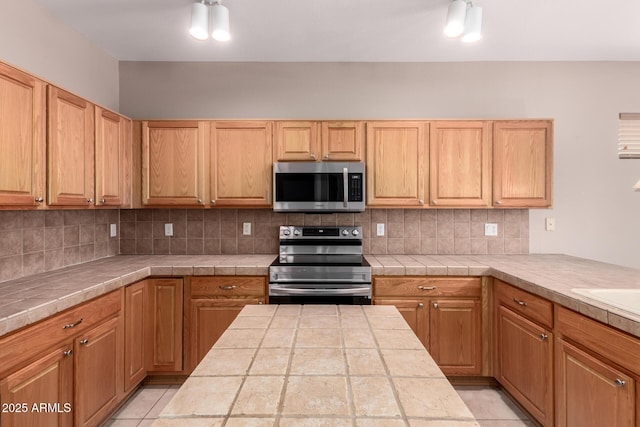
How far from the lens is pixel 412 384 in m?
0.81

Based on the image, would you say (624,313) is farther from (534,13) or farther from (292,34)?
(292,34)

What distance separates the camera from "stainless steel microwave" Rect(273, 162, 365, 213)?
8.85 feet

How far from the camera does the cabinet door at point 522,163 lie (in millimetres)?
2708

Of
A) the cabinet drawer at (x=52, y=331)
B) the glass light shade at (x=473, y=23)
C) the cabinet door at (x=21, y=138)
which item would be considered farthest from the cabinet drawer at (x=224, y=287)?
the glass light shade at (x=473, y=23)

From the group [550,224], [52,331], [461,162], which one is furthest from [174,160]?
[550,224]

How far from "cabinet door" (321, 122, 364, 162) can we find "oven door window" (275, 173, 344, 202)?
0.19 metres

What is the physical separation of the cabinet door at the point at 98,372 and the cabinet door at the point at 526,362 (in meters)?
2.58

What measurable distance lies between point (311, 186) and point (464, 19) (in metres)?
1.53

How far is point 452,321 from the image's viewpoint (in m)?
2.46

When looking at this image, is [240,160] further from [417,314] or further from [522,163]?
[522,163]

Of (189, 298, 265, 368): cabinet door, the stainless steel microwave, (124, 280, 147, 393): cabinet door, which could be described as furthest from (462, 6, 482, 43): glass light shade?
(124, 280, 147, 393): cabinet door

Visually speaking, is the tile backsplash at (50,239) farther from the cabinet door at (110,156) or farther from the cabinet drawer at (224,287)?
the cabinet drawer at (224,287)

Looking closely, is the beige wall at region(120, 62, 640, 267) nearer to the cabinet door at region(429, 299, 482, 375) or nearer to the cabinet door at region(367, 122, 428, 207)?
the cabinet door at region(367, 122, 428, 207)

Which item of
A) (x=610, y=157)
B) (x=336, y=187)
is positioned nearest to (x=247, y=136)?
(x=336, y=187)
